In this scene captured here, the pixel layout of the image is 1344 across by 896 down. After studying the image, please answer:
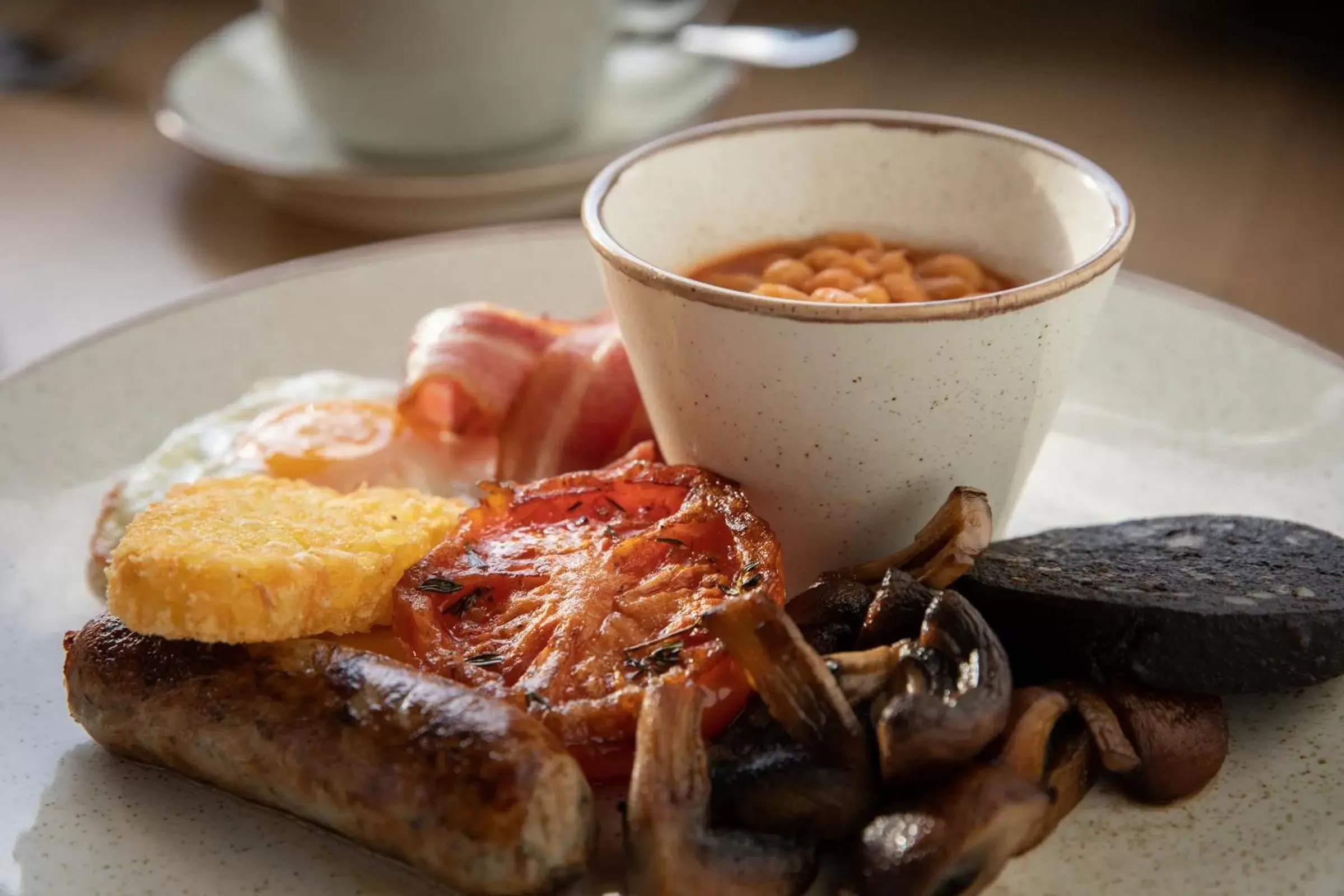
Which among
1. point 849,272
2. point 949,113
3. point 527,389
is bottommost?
point 949,113

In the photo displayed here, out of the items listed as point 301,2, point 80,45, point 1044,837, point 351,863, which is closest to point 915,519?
point 1044,837

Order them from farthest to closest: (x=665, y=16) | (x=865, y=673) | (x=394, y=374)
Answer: (x=665, y=16) < (x=394, y=374) < (x=865, y=673)

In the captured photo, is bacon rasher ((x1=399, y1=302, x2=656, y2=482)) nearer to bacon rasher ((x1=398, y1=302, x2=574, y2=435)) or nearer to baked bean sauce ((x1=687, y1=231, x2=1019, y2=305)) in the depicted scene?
bacon rasher ((x1=398, y1=302, x2=574, y2=435))

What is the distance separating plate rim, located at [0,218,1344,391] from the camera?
6.91 ft

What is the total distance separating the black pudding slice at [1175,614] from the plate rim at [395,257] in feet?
2.24

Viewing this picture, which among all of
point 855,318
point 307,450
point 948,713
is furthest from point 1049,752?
point 307,450

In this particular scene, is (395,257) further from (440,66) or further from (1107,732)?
(1107,732)

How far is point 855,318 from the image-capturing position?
4.70ft

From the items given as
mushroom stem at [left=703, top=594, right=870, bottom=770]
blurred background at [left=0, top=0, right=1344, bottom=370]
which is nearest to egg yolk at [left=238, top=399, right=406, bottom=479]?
mushroom stem at [left=703, top=594, right=870, bottom=770]

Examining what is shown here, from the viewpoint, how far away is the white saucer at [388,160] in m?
2.79

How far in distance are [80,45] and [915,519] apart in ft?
12.9

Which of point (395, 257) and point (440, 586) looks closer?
point (440, 586)

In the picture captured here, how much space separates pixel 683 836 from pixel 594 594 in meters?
0.34

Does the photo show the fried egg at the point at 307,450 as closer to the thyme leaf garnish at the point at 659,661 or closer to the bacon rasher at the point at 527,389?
the bacon rasher at the point at 527,389
